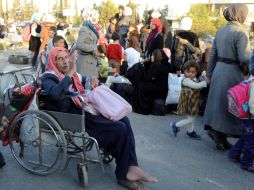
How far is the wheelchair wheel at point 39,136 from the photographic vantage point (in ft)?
12.0

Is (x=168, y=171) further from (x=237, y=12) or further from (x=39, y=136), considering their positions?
(x=237, y=12)

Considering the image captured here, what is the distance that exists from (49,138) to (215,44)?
95.0 inches

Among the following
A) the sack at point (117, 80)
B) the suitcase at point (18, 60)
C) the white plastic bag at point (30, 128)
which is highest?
the white plastic bag at point (30, 128)

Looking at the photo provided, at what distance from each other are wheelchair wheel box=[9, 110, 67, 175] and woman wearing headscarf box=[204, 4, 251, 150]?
2.09 meters

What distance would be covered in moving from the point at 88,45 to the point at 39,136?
8.84 ft

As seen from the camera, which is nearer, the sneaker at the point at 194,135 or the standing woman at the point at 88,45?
the sneaker at the point at 194,135

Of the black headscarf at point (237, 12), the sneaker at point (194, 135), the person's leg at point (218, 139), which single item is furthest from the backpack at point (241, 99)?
the sneaker at point (194, 135)

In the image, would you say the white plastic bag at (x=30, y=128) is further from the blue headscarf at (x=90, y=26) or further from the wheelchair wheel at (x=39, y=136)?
the blue headscarf at (x=90, y=26)

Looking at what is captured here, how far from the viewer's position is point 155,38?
8.24 m

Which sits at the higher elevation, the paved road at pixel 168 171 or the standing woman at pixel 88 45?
the standing woman at pixel 88 45

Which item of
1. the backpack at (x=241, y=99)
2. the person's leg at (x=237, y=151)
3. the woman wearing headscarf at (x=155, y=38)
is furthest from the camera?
the woman wearing headscarf at (x=155, y=38)

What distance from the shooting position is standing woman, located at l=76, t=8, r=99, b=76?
623 centimetres

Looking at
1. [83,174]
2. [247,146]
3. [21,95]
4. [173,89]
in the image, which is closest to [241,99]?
[247,146]

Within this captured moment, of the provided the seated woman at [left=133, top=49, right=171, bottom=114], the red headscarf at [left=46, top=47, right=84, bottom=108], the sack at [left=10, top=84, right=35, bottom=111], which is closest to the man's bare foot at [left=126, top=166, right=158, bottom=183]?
the red headscarf at [left=46, top=47, right=84, bottom=108]
